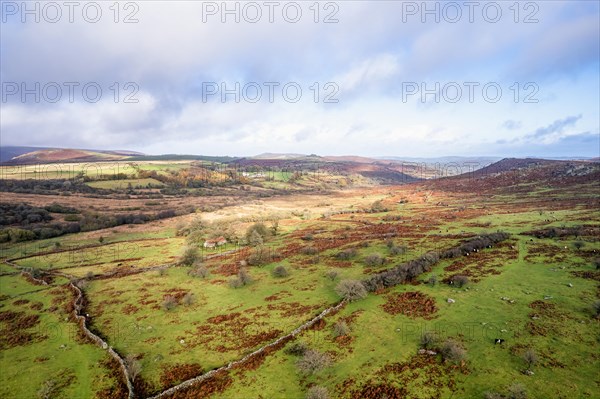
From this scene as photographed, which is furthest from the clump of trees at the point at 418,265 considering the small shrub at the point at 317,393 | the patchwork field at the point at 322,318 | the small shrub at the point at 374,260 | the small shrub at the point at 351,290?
the small shrub at the point at 317,393

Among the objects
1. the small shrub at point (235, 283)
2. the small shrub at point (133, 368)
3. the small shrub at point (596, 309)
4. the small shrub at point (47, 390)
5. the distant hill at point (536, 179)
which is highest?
the distant hill at point (536, 179)

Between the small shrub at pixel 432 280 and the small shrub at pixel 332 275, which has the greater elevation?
the small shrub at pixel 432 280

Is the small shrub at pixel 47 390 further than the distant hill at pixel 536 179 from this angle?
No

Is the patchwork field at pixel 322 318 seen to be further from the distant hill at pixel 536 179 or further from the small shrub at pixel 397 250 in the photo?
the distant hill at pixel 536 179

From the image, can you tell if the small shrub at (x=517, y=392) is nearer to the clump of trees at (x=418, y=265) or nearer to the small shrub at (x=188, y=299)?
the clump of trees at (x=418, y=265)

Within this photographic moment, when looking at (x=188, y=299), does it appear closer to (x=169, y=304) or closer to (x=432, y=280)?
(x=169, y=304)

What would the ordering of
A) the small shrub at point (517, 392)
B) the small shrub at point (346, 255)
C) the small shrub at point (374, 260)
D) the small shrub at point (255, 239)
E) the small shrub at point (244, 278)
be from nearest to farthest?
the small shrub at point (517, 392)
the small shrub at point (244, 278)
the small shrub at point (374, 260)
the small shrub at point (346, 255)
the small shrub at point (255, 239)

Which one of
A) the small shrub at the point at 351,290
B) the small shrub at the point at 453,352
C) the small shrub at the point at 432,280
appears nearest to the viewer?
the small shrub at the point at 453,352

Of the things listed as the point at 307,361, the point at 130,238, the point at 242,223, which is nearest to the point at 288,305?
the point at 307,361
